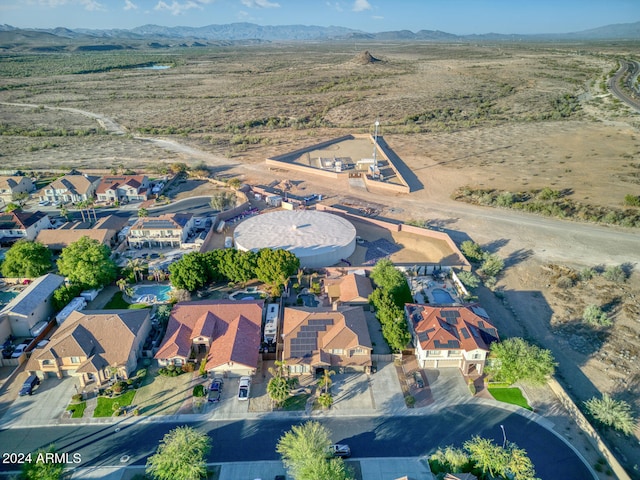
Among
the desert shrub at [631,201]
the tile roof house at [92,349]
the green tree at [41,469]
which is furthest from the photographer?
the desert shrub at [631,201]

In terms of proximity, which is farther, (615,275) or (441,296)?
(615,275)

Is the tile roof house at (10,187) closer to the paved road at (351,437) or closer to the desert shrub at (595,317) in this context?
the paved road at (351,437)

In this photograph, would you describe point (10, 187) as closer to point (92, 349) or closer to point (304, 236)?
point (92, 349)

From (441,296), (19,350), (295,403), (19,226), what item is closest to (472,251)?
(441,296)

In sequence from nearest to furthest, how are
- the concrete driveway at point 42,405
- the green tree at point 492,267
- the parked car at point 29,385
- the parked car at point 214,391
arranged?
the concrete driveway at point 42,405 → the parked car at point 214,391 → the parked car at point 29,385 → the green tree at point 492,267

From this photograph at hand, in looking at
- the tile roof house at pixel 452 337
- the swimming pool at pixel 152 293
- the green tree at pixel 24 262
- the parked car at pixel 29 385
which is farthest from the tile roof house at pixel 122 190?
the tile roof house at pixel 452 337

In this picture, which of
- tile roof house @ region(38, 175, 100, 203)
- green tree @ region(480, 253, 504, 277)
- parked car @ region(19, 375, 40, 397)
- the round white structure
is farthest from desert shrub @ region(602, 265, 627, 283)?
tile roof house @ region(38, 175, 100, 203)
